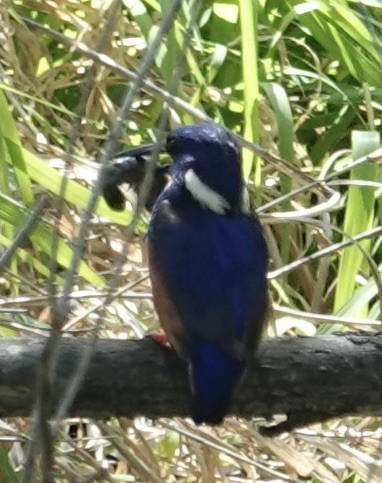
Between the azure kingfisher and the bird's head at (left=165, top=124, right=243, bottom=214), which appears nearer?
the azure kingfisher

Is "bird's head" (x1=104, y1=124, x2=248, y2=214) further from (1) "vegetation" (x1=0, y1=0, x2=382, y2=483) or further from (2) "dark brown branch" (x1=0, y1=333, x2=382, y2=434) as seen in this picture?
(2) "dark brown branch" (x1=0, y1=333, x2=382, y2=434)

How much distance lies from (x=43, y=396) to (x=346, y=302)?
1183 millimetres

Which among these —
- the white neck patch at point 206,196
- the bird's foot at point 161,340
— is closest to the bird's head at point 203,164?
the white neck patch at point 206,196

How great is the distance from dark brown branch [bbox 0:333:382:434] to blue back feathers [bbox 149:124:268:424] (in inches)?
1.4

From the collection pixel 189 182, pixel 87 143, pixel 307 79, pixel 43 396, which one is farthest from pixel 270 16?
pixel 43 396

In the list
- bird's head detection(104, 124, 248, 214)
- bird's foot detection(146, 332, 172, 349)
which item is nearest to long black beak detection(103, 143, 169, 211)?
bird's head detection(104, 124, 248, 214)

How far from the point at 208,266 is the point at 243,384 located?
0.50 feet

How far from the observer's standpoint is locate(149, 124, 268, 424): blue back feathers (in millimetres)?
1149

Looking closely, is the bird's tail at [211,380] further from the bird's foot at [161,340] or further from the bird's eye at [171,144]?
the bird's eye at [171,144]

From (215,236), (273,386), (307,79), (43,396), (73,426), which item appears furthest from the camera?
(307,79)

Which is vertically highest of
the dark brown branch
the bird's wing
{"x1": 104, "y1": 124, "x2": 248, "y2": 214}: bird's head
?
{"x1": 104, "y1": 124, "x2": 248, "y2": 214}: bird's head

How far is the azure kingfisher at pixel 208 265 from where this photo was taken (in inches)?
45.3

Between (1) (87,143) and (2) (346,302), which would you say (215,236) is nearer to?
(2) (346,302)

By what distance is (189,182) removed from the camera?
1364mm
